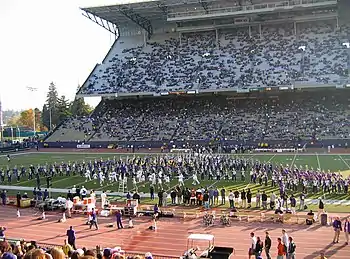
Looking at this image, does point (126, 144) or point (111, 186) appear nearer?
point (111, 186)

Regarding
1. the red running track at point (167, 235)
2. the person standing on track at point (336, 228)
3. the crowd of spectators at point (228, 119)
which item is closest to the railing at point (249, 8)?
the crowd of spectators at point (228, 119)

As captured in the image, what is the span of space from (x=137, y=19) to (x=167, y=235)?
52710mm

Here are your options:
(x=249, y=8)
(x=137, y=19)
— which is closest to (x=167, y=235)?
(x=249, y=8)

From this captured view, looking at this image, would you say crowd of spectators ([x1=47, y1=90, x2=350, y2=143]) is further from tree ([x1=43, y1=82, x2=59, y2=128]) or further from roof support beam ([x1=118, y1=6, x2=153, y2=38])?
tree ([x1=43, y1=82, x2=59, y2=128])

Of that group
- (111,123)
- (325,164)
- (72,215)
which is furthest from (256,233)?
(111,123)

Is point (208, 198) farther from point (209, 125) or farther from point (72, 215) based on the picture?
point (209, 125)

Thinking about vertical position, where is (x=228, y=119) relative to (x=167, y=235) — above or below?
above

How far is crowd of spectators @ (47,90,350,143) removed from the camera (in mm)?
45844

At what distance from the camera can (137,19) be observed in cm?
6384

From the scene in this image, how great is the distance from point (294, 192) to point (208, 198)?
212 inches

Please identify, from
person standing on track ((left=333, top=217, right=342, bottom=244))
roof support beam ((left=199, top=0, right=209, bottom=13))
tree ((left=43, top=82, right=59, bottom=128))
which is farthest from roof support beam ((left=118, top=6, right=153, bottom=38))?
person standing on track ((left=333, top=217, right=342, bottom=244))

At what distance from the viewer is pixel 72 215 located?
65.5 feet

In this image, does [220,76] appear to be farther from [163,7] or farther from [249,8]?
[163,7]

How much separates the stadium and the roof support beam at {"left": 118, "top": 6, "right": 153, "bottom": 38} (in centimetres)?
23
